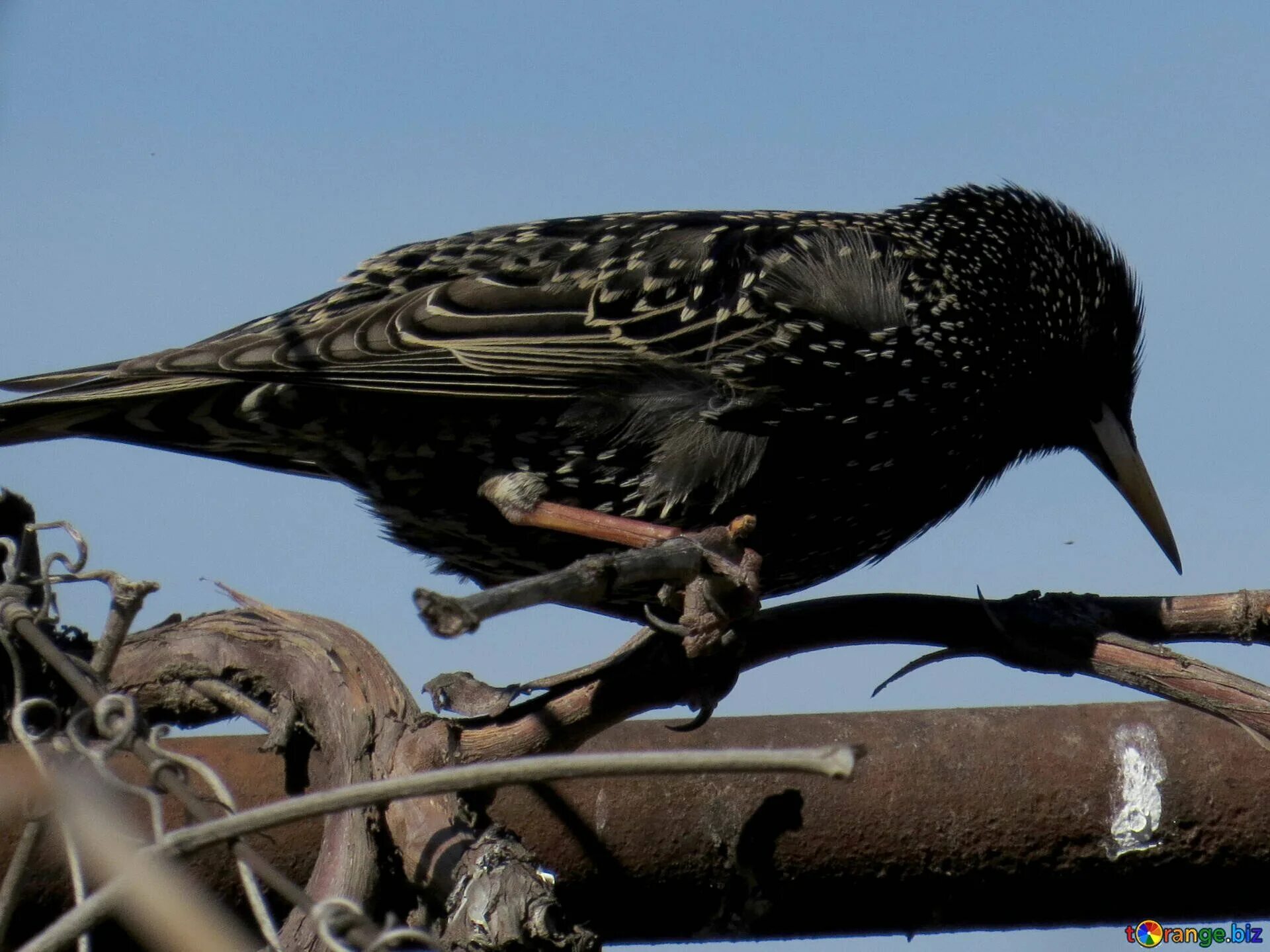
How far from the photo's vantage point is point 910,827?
261 centimetres

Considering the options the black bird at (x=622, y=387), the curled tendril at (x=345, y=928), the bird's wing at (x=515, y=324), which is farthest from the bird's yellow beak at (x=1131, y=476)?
the curled tendril at (x=345, y=928)

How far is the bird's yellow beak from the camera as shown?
414 centimetres

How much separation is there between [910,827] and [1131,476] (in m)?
1.95

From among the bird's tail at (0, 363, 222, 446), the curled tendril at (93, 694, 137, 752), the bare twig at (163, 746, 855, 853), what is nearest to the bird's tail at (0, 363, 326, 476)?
the bird's tail at (0, 363, 222, 446)

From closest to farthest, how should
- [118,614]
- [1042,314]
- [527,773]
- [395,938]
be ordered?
[527,773]
[395,938]
[118,614]
[1042,314]

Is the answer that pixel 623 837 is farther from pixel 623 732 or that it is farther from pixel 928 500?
pixel 928 500

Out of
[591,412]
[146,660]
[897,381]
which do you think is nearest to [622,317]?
[591,412]

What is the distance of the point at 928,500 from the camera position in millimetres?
3822

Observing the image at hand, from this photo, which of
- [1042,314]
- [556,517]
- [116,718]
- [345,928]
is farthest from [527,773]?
[1042,314]

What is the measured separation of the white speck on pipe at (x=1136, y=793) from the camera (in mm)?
2670

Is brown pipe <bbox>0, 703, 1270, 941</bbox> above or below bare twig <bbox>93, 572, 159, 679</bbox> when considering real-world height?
below

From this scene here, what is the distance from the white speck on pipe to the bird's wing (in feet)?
4.15

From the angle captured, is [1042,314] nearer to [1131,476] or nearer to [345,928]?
[1131,476]

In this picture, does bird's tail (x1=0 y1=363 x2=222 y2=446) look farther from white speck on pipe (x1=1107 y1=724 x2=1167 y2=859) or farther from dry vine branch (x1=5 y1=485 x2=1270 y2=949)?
white speck on pipe (x1=1107 y1=724 x2=1167 y2=859)
